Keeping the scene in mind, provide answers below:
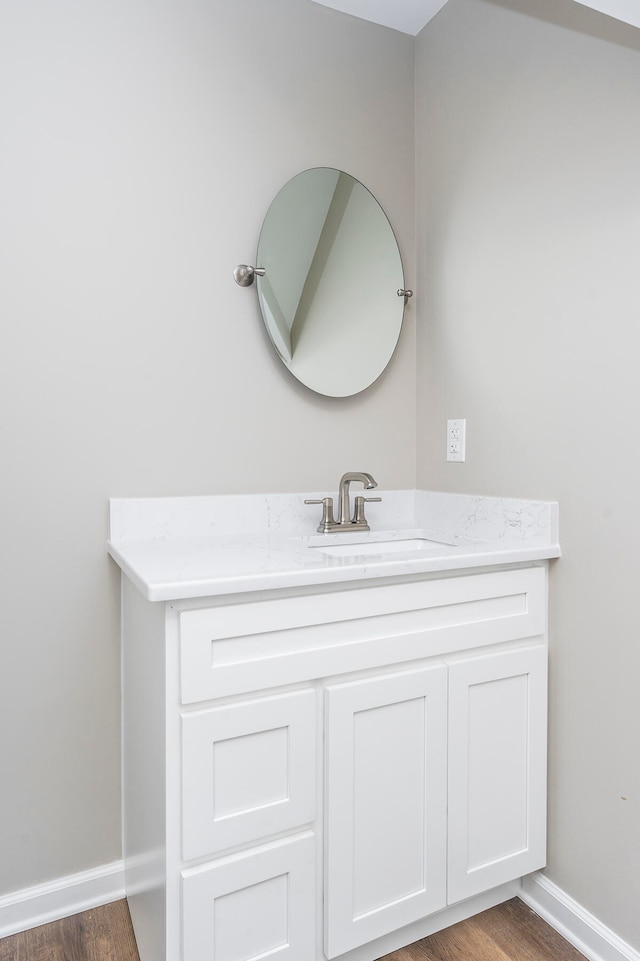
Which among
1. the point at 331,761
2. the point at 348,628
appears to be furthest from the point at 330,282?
the point at 331,761

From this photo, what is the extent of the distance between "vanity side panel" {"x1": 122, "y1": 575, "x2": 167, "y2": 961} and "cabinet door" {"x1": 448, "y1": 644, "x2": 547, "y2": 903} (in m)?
0.62

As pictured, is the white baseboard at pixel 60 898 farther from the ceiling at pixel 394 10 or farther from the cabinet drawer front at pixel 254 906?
the ceiling at pixel 394 10

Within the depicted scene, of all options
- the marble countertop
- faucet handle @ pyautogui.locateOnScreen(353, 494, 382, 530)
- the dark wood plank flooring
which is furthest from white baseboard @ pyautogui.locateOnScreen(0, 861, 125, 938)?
faucet handle @ pyautogui.locateOnScreen(353, 494, 382, 530)

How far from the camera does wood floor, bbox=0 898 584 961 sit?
1355 mm

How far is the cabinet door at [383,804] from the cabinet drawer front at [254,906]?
0.20 ft

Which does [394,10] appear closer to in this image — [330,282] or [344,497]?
[330,282]

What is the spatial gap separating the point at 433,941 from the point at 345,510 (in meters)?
1.05

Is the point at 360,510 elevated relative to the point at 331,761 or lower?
elevated

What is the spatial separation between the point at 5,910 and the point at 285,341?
1.58 metres

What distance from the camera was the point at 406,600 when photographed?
4.23ft

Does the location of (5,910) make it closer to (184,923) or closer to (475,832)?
(184,923)

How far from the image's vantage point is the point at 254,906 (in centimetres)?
113

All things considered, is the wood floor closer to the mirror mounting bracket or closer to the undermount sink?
the undermount sink

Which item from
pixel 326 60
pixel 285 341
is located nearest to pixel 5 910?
pixel 285 341
